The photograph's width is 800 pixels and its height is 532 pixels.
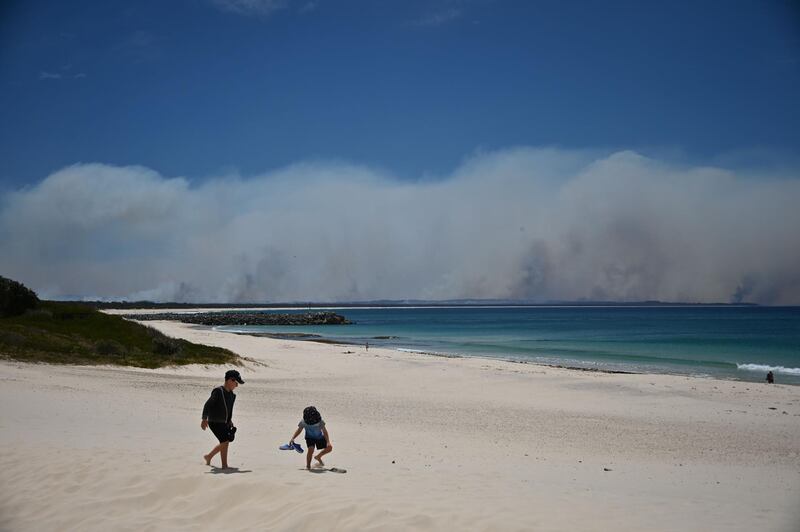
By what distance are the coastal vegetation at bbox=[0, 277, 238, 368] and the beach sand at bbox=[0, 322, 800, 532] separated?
8.48 feet

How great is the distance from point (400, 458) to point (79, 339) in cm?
2498

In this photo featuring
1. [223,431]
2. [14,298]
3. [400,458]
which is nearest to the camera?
[223,431]

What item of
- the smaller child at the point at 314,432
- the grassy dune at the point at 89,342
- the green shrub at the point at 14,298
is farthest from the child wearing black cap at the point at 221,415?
the green shrub at the point at 14,298

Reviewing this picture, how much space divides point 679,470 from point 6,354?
995 inches

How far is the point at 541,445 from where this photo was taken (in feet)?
44.3

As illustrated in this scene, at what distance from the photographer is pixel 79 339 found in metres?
29.7

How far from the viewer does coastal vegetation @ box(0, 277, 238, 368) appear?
25.5 meters

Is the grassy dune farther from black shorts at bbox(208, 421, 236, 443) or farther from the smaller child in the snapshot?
the smaller child

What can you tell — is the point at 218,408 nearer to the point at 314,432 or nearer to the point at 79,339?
the point at 314,432

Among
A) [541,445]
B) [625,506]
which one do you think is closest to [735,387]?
[541,445]

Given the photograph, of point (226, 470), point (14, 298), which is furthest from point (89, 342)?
point (226, 470)

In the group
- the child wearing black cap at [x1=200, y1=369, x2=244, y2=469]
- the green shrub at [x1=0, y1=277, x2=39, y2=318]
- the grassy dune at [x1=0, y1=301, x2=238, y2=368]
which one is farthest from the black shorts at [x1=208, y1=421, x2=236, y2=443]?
the green shrub at [x1=0, y1=277, x2=39, y2=318]

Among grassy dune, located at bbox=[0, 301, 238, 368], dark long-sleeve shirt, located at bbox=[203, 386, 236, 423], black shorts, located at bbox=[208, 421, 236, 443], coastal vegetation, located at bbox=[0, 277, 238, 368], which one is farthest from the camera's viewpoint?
coastal vegetation, located at bbox=[0, 277, 238, 368]

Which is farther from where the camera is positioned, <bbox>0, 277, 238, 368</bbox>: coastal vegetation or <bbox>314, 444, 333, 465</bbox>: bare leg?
<bbox>0, 277, 238, 368</bbox>: coastal vegetation
